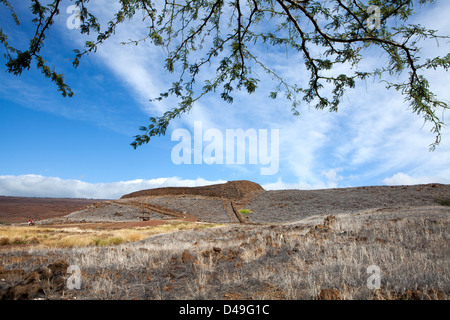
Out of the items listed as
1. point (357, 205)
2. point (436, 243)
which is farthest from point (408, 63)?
point (357, 205)

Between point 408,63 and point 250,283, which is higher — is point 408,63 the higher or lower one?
the higher one

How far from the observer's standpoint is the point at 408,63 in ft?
22.1

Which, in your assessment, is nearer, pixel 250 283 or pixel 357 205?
pixel 250 283

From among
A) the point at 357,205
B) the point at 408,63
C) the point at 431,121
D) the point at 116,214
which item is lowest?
the point at 116,214

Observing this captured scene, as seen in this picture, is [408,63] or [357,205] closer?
[408,63]
